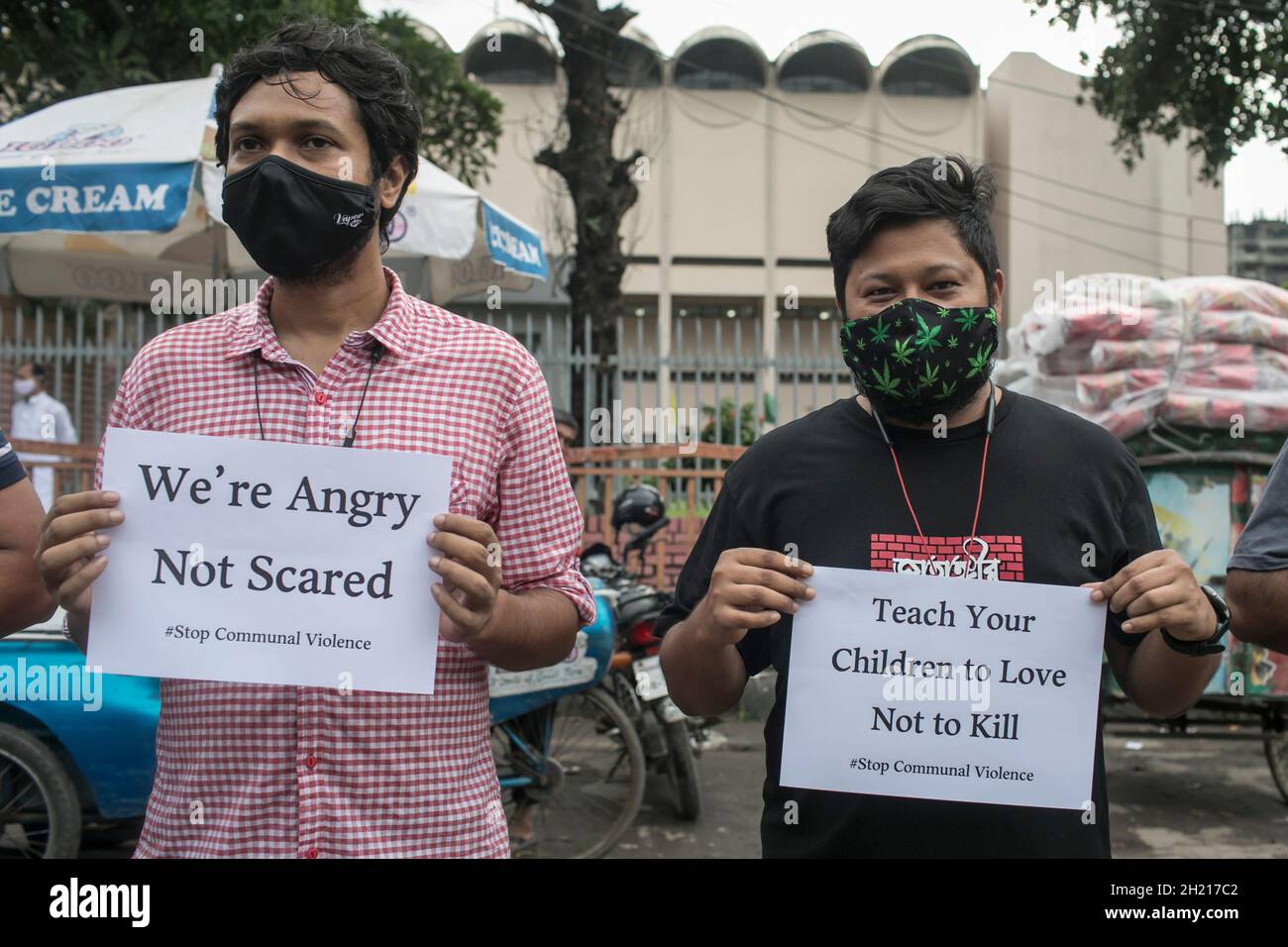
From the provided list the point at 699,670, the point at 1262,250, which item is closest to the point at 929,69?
the point at 1262,250

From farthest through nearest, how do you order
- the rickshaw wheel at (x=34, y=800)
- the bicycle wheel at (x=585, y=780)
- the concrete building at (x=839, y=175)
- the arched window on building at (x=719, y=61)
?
the concrete building at (x=839, y=175)
the arched window on building at (x=719, y=61)
the bicycle wheel at (x=585, y=780)
the rickshaw wheel at (x=34, y=800)

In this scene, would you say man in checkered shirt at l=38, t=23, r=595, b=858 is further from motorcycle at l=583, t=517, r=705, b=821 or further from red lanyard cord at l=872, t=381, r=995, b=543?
motorcycle at l=583, t=517, r=705, b=821

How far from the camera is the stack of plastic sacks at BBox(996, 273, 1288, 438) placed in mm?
4895

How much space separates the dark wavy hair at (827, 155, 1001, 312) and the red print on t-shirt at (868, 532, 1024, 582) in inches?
17.1

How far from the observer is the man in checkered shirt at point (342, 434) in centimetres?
161

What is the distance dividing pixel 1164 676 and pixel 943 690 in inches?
13.0

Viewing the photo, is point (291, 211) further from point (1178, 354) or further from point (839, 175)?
point (839, 175)

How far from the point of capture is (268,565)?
161 centimetres

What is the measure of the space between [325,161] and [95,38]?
23.8 ft

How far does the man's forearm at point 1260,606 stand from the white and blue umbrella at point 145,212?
13.4ft

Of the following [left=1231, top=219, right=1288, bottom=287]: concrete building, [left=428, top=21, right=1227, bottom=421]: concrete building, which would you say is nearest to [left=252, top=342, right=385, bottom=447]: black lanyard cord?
[left=428, top=21, right=1227, bottom=421]: concrete building

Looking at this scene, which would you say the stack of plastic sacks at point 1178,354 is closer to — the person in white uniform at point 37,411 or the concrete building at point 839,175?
the person in white uniform at point 37,411

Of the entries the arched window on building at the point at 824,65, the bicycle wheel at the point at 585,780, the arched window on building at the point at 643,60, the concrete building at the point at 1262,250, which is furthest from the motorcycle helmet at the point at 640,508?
the concrete building at the point at 1262,250
